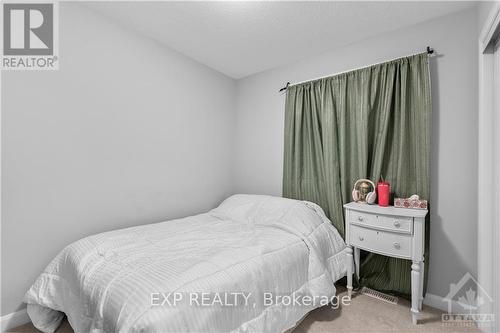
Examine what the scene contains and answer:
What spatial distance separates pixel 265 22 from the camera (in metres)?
2.13

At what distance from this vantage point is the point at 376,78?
2.22 meters

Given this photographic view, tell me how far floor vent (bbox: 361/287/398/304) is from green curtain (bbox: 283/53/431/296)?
48mm

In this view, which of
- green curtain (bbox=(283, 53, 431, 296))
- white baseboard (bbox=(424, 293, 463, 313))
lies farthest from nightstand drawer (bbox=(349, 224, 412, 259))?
white baseboard (bbox=(424, 293, 463, 313))

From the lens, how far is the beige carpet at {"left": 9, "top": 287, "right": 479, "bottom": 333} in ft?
5.61

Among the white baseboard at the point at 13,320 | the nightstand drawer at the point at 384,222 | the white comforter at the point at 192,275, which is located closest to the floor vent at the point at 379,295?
the white comforter at the point at 192,275

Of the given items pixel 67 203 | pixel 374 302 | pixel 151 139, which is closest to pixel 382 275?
pixel 374 302

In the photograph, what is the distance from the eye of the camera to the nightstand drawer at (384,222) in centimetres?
179

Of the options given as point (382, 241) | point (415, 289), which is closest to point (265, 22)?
point (382, 241)

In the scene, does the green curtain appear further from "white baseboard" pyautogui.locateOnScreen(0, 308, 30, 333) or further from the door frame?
"white baseboard" pyautogui.locateOnScreen(0, 308, 30, 333)

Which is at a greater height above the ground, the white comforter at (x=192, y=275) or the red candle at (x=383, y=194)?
the red candle at (x=383, y=194)

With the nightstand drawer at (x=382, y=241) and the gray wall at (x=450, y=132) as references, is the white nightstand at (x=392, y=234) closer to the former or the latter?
the nightstand drawer at (x=382, y=241)

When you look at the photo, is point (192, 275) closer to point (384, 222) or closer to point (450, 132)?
point (384, 222)

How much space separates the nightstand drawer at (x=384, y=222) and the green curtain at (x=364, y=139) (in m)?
0.36

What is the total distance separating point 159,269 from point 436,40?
2686mm
